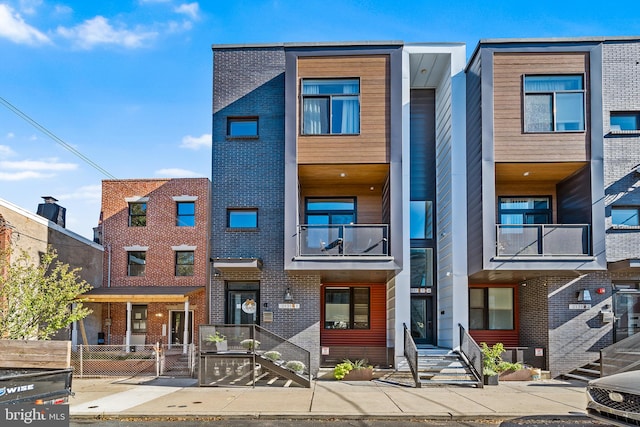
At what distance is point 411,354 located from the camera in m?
13.4

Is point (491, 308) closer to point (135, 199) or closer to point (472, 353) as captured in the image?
point (472, 353)

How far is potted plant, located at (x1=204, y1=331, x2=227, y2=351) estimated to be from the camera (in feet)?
42.5

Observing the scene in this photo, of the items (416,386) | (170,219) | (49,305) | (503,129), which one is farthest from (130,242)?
(503,129)

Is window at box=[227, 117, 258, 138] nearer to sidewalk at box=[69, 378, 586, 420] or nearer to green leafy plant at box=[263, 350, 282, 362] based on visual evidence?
green leafy plant at box=[263, 350, 282, 362]

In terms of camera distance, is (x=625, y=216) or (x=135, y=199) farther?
(x=135, y=199)

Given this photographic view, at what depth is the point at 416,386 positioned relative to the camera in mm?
12680

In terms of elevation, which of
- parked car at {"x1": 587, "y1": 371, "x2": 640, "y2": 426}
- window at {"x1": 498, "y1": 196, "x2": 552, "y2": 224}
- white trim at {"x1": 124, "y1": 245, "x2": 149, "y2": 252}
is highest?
window at {"x1": 498, "y1": 196, "x2": 552, "y2": 224}

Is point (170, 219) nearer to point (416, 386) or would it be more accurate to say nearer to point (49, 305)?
point (49, 305)

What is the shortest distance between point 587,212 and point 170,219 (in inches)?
661

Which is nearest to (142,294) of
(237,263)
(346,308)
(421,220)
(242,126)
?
(237,263)

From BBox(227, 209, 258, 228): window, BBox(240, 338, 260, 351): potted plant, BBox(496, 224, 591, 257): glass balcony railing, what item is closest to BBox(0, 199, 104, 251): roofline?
BBox(227, 209, 258, 228): window

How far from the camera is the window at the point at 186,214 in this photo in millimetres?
22609

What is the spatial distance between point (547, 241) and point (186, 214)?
15405 millimetres

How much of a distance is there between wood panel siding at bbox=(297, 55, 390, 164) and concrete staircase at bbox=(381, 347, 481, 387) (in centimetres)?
581
